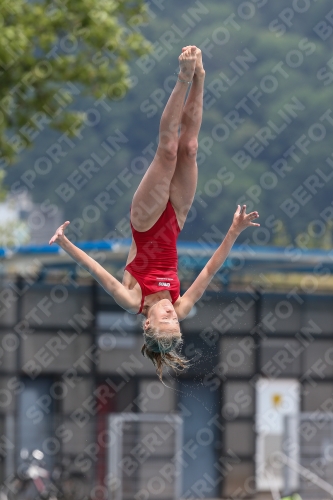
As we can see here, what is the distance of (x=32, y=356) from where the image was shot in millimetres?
13883

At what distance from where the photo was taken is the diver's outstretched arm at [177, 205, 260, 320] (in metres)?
7.52

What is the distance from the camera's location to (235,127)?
134ft

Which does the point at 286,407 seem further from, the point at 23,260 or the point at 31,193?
the point at 31,193

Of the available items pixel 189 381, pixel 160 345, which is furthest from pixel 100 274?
pixel 189 381

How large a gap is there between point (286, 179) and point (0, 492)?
1068 inches

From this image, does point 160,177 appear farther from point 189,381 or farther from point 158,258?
point 189,381

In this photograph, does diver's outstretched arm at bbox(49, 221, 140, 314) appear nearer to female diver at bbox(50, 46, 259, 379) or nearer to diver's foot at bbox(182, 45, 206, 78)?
female diver at bbox(50, 46, 259, 379)

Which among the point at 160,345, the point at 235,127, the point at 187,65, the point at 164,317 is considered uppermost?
the point at 235,127

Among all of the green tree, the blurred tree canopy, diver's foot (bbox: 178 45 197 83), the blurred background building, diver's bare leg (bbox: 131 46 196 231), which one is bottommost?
the blurred background building

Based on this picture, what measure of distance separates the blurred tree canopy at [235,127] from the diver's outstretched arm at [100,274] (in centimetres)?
2601

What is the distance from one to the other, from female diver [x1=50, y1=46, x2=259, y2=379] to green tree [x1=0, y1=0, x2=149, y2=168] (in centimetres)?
804

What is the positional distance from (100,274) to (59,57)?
9.68 m

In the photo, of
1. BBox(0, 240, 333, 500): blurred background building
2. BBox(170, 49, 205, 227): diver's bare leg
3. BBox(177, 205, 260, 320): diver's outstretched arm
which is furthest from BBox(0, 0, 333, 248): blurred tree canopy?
BBox(177, 205, 260, 320): diver's outstretched arm

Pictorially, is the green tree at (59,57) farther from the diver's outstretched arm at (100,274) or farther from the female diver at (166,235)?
the diver's outstretched arm at (100,274)
